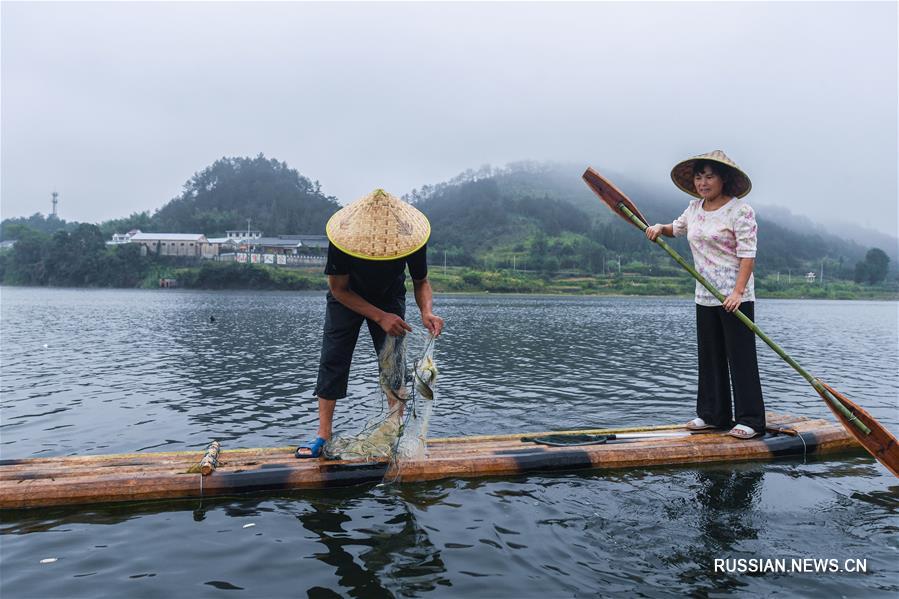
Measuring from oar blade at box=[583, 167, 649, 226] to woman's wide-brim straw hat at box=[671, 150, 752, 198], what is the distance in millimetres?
656

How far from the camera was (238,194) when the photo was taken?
200m

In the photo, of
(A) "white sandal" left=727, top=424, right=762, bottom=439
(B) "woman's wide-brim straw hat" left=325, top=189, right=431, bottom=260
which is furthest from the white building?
(A) "white sandal" left=727, top=424, right=762, bottom=439

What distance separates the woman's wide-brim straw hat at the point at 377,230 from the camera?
500cm

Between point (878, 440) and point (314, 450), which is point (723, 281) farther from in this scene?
point (314, 450)

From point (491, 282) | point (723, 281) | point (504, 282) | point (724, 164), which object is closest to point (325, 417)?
point (723, 281)

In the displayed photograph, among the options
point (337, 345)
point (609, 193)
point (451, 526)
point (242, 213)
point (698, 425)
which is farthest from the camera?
point (242, 213)

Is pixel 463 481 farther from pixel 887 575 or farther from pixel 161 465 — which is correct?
pixel 887 575

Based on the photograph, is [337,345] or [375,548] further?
[337,345]

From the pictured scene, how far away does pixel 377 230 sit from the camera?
5109 mm

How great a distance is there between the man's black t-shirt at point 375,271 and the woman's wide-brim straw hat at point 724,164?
3.48m

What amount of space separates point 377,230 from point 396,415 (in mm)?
1953

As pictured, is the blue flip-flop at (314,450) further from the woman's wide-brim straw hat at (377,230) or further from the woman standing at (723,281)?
the woman standing at (723,281)

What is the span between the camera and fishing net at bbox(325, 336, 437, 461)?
18.2 ft

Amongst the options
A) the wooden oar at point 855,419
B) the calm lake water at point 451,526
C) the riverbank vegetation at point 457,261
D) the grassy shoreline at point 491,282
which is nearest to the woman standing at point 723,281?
the wooden oar at point 855,419
